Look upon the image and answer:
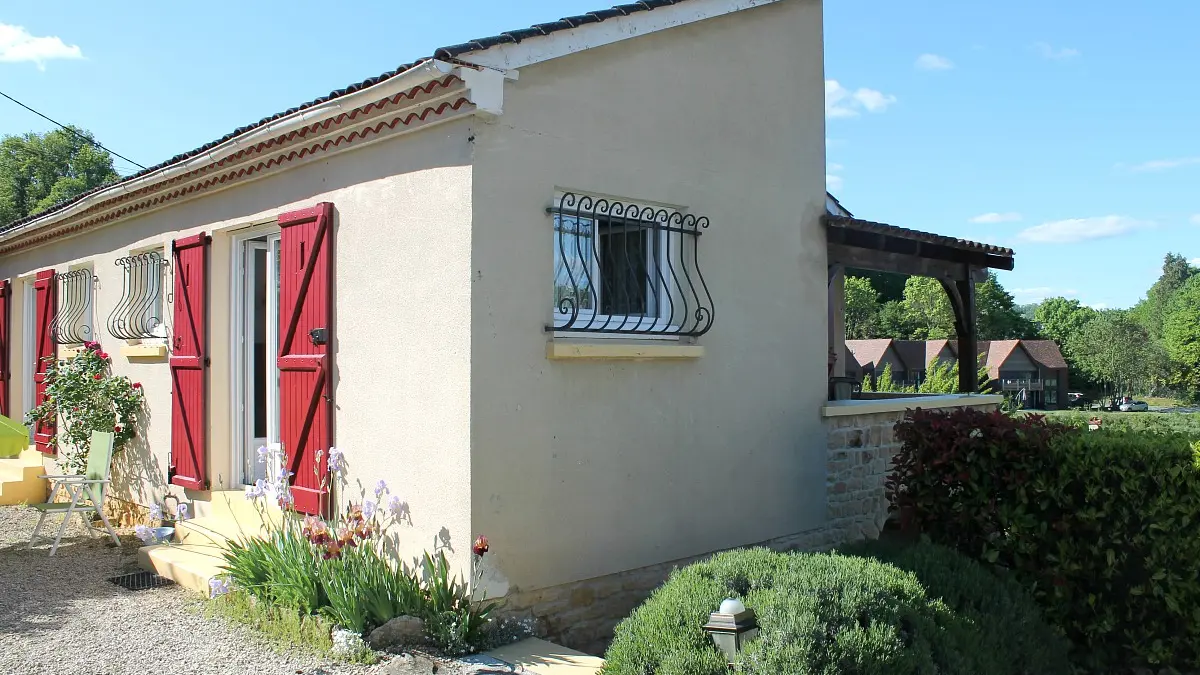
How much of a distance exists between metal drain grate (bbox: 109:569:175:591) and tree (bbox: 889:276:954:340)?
57201 millimetres

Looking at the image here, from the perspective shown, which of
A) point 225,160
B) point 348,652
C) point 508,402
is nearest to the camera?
→ point 348,652

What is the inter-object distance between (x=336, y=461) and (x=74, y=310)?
5.93 m

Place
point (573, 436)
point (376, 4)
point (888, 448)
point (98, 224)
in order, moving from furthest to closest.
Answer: point (98, 224), point (376, 4), point (888, 448), point (573, 436)

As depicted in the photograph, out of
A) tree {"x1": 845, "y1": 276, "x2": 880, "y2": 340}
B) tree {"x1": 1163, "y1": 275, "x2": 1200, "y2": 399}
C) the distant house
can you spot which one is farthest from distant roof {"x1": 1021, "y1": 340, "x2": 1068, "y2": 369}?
tree {"x1": 845, "y1": 276, "x2": 880, "y2": 340}

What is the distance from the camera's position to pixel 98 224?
904 cm

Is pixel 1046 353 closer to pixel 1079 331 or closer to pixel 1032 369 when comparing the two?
pixel 1032 369

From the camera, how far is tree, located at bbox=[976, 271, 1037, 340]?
224 feet

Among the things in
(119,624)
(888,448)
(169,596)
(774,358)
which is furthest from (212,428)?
(888,448)

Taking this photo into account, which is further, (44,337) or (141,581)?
(44,337)

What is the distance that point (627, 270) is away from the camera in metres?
6.04

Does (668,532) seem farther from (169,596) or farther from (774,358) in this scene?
(169,596)

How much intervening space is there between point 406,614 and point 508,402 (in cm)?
129

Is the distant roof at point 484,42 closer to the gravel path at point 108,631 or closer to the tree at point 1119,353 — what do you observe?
the gravel path at point 108,631

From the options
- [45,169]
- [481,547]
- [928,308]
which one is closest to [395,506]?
[481,547]
